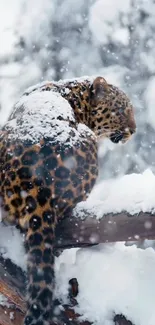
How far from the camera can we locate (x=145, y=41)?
43.1ft

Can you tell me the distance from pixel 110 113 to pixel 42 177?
192 centimetres

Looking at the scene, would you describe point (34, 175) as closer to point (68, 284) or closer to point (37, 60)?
point (68, 284)

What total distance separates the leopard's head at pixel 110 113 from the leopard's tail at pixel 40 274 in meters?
2.04

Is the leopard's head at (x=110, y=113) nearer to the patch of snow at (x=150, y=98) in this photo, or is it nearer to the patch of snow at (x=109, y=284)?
the patch of snow at (x=109, y=284)

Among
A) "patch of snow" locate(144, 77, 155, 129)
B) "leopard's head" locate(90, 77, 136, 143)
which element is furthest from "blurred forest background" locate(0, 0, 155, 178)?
"leopard's head" locate(90, 77, 136, 143)

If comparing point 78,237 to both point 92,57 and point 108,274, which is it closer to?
point 108,274

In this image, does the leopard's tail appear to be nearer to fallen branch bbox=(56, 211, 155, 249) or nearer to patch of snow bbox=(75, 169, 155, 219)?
fallen branch bbox=(56, 211, 155, 249)

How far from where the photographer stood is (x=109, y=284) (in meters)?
4.57

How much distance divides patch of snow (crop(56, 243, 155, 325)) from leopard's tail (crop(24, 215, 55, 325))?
459 mm

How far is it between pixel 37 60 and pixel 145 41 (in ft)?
7.76

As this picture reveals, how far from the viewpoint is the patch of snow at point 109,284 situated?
4523 millimetres

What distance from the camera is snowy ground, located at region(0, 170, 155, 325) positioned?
14.8 feet

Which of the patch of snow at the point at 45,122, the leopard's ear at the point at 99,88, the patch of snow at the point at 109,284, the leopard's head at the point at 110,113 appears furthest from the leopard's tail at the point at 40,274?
the leopard's ear at the point at 99,88

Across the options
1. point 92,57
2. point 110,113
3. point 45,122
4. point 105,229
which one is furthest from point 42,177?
point 92,57
